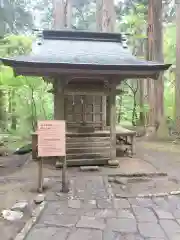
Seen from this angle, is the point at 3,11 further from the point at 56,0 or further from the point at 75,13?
the point at 75,13

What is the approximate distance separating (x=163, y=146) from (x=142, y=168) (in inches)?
153

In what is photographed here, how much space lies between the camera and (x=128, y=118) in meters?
17.5

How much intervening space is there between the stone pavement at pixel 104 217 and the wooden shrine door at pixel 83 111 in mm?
2594

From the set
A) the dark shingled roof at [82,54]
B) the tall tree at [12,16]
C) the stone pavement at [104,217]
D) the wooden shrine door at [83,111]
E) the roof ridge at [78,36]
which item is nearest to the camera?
the stone pavement at [104,217]

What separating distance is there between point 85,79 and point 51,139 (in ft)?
8.80

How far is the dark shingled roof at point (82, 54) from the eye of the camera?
21.6 feet

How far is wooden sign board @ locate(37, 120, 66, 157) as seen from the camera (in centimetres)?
537

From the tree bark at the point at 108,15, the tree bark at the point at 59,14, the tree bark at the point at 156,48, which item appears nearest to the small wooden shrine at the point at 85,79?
the tree bark at the point at 156,48

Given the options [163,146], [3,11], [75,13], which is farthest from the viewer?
[75,13]

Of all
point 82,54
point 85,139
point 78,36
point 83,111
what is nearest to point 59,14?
point 78,36

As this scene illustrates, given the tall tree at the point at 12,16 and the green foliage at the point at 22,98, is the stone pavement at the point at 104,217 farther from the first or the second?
the tall tree at the point at 12,16

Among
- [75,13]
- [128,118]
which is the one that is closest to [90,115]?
[128,118]

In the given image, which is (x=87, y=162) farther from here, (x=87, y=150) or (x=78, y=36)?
(x=78, y=36)

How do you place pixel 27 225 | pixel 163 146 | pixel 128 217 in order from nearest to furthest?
pixel 27 225
pixel 128 217
pixel 163 146
